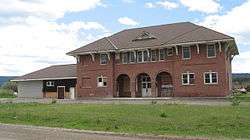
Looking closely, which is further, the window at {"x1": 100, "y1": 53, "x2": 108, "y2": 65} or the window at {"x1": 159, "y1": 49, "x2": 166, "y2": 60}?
the window at {"x1": 100, "y1": 53, "x2": 108, "y2": 65}

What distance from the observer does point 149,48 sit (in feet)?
168

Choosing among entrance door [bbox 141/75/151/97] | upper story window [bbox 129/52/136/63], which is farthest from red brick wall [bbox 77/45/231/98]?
entrance door [bbox 141/75/151/97]

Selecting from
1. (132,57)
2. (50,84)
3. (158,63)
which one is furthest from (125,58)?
(50,84)

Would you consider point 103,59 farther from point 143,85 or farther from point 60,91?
point 60,91

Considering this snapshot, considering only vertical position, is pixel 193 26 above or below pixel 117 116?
above

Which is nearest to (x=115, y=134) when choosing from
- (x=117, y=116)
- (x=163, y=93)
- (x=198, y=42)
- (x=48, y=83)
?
(x=117, y=116)

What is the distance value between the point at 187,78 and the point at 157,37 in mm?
6760

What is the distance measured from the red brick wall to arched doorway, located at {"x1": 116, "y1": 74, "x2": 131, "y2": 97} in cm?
110

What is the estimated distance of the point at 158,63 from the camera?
169 ft

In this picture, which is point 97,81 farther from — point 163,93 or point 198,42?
point 198,42

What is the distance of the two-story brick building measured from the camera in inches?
1876

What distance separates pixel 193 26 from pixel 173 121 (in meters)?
34.8

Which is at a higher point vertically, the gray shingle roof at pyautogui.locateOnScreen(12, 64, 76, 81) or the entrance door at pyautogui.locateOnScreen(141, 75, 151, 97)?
the gray shingle roof at pyautogui.locateOnScreen(12, 64, 76, 81)

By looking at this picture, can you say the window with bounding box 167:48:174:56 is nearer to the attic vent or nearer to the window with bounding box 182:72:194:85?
the window with bounding box 182:72:194:85
